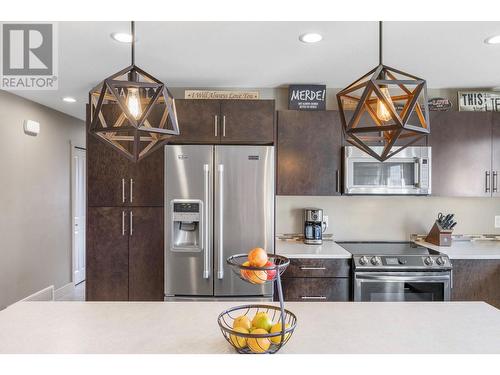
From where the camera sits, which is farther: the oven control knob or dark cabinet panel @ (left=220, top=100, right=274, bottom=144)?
dark cabinet panel @ (left=220, top=100, right=274, bottom=144)

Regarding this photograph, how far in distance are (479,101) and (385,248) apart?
162 cm

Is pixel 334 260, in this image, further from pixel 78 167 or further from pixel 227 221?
pixel 78 167

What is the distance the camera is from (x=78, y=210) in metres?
4.88

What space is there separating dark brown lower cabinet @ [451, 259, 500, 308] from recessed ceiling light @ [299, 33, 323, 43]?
6.61ft

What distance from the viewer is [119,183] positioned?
288 cm

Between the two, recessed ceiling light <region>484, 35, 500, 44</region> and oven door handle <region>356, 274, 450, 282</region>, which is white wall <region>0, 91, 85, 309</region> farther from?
recessed ceiling light <region>484, 35, 500, 44</region>

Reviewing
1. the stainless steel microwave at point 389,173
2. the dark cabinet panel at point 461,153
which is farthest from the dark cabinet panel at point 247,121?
the dark cabinet panel at point 461,153

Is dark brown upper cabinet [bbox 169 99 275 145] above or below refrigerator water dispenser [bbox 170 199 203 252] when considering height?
above

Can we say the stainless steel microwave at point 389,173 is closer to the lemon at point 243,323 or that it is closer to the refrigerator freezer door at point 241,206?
the refrigerator freezer door at point 241,206

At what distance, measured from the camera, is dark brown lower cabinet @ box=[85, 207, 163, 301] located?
9.46 ft

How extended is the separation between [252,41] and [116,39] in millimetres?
887

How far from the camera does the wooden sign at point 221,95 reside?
3.04 metres

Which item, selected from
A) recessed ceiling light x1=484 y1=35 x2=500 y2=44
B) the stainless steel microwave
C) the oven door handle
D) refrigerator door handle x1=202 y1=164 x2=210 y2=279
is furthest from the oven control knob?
refrigerator door handle x1=202 y1=164 x2=210 y2=279

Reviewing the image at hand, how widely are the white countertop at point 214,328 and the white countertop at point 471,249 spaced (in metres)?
1.35
